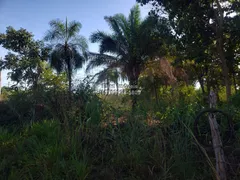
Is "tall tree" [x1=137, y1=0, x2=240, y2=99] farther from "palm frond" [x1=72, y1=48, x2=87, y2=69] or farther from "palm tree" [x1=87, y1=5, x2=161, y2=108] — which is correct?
"palm frond" [x1=72, y1=48, x2=87, y2=69]

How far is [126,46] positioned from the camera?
12547 millimetres

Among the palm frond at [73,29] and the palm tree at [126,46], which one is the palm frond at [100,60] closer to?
the palm tree at [126,46]

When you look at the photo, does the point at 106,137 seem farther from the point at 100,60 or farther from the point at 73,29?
the point at 73,29

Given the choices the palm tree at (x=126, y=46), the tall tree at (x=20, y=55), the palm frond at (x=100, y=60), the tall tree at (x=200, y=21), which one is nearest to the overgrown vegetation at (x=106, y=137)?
the tall tree at (x=200, y=21)

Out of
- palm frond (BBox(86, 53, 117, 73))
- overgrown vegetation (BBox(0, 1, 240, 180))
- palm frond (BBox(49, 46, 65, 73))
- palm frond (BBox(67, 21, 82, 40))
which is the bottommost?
overgrown vegetation (BBox(0, 1, 240, 180))

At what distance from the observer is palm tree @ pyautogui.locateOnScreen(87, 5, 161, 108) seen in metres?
12.0

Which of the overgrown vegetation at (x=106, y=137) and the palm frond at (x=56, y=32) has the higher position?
the palm frond at (x=56, y=32)

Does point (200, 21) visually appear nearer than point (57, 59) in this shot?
Yes

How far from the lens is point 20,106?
6375 millimetres

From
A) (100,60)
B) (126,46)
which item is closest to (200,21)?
(126,46)

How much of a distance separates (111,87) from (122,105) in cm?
78

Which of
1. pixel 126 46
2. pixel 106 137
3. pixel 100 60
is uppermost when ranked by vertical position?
pixel 126 46

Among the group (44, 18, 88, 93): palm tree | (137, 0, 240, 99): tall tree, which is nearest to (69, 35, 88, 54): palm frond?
(44, 18, 88, 93): palm tree

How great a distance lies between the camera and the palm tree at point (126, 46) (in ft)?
39.3
